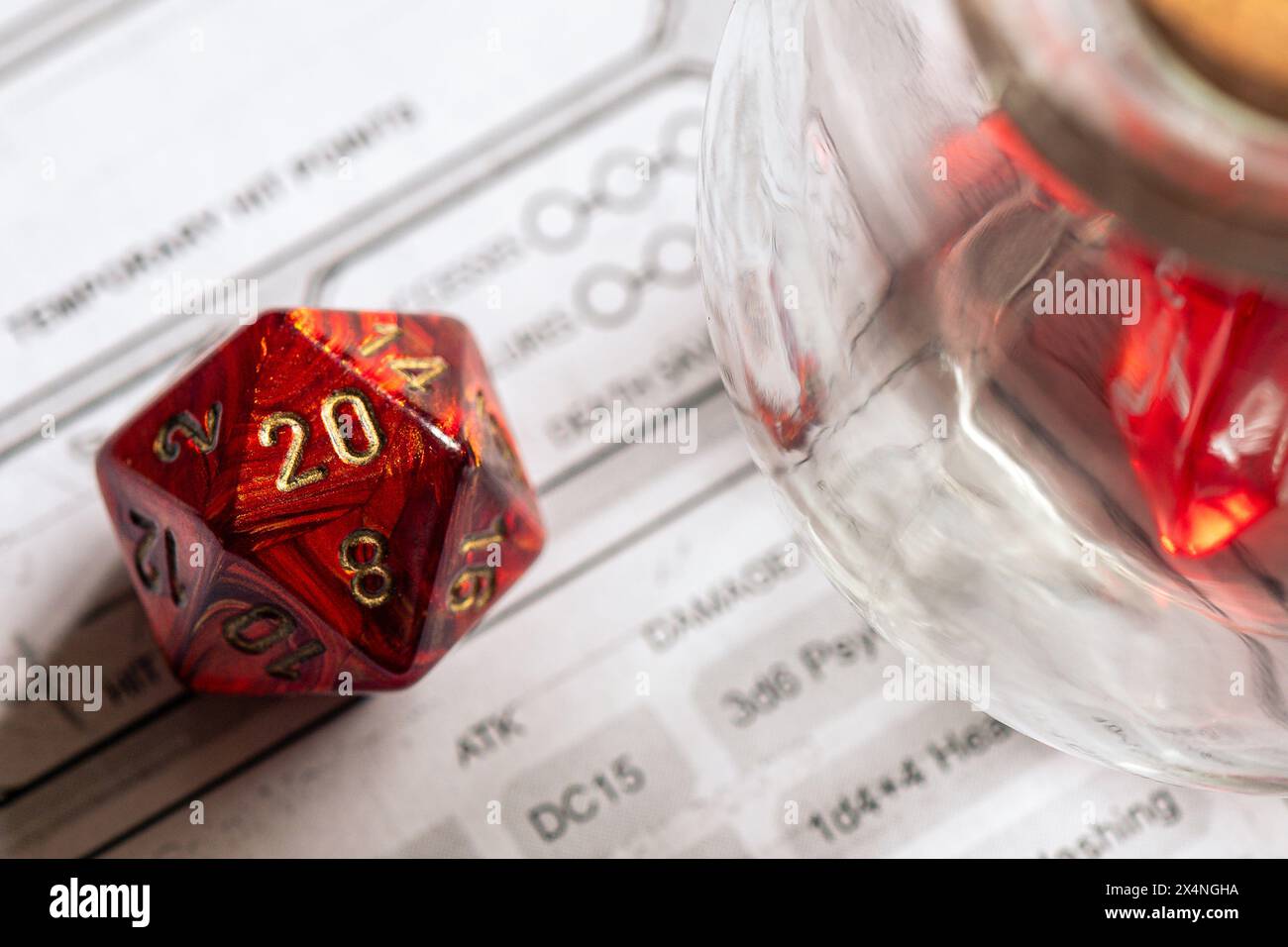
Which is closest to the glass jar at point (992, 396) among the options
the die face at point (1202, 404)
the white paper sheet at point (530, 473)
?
the die face at point (1202, 404)

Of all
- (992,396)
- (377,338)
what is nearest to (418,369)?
(377,338)

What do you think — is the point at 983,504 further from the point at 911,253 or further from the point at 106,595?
the point at 106,595

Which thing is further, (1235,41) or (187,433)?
(187,433)

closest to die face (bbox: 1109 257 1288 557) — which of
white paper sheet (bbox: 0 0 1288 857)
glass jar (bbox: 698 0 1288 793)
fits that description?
glass jar (bbox: 698 0 1288 793)

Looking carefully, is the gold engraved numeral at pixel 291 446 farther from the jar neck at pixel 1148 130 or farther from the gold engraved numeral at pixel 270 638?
the jar neck at pixel 1148 130

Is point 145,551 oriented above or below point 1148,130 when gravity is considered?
below

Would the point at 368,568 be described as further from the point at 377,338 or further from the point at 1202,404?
the point at 1202,404
